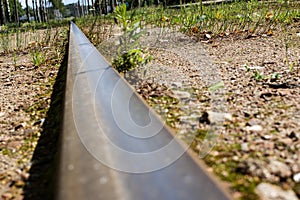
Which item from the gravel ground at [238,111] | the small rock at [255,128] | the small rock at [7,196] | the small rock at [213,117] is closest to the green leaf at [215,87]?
the gravel ground at [238,111]

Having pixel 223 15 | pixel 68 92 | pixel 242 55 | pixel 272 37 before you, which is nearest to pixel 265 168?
pixel 68 92

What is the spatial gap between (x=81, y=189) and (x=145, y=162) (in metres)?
0.13

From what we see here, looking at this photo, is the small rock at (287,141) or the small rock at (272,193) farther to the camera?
the small rock at (287,141)

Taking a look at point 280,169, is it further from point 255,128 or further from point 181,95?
point 181,95

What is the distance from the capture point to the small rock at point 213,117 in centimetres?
116

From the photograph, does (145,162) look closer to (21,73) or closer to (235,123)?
(235,123)

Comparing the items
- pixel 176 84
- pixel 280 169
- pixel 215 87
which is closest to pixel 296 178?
pixel 280 169

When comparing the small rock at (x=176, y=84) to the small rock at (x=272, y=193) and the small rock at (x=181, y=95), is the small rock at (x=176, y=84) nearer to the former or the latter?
the small rock at (x=181, y=95)

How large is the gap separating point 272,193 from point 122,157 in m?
0.36

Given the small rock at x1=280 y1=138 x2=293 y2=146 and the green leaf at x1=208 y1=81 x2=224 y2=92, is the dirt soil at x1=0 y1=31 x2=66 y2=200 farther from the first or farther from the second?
the green leaf at x1=208 y1=81 x2=224 y2=92

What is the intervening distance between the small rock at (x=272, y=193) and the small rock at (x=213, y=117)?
0.45 metres

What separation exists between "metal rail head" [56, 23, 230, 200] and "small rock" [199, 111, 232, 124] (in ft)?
1.04

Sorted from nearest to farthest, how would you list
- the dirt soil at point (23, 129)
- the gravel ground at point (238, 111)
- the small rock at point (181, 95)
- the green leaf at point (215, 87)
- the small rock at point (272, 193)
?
the small rock at point (272, 193), the gravel ground at point (238, 111), the dirt soil at point (23, 129), the small rock at point (181, 95), the green leaf at point (215, 87)

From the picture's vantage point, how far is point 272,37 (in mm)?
3654
